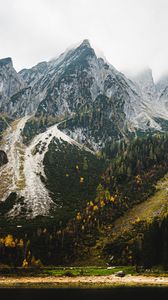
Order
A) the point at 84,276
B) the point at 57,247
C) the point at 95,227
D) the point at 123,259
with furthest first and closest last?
the point at 95,227
the point at 57,247
the point at 123,259
the point at 84,276

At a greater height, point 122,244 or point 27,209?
point 27,209

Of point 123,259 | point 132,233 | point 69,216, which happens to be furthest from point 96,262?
point 69,216

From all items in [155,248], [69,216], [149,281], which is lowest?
[149,281]

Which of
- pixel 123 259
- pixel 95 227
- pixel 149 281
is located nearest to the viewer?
pixel 149 281

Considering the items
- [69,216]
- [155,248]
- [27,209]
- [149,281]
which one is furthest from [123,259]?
[27,209]

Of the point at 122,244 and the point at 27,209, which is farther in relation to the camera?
the point at 27,209

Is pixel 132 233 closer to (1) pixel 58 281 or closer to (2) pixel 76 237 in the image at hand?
(2) pixel 76 237
